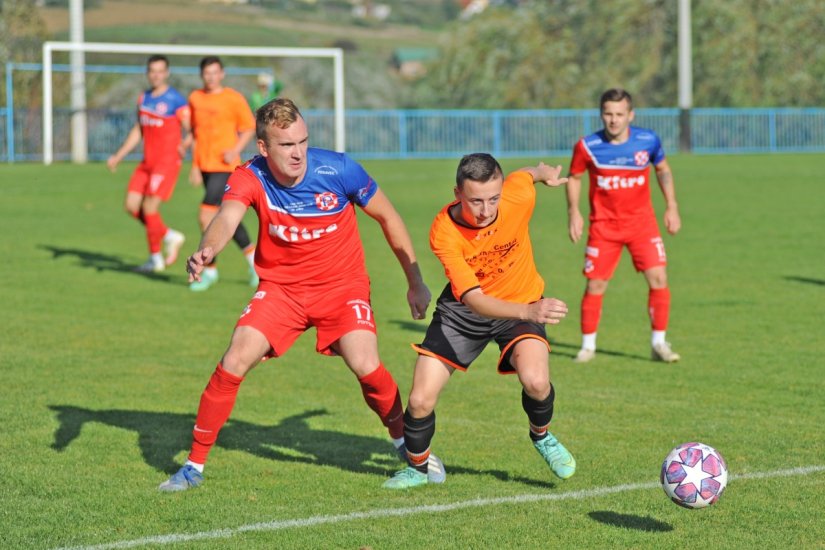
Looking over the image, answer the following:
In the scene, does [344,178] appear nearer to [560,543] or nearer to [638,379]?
[560,543]

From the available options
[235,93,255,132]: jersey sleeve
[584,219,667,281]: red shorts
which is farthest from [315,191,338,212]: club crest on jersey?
[235,93,255,132]: jersey sleeve

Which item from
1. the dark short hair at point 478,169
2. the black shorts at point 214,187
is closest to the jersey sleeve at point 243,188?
the dark short hair at point 478,169

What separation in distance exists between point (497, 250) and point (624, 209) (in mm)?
4104

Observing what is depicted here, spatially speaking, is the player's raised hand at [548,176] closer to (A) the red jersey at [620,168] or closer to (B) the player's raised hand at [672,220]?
(A) the red jersey at [620,168]

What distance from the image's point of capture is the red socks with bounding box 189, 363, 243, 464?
663 centimetres

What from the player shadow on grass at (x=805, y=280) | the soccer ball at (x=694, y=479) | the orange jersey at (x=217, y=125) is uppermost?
the orange jersey at (x=217, y=125)

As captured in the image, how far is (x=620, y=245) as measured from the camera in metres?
10.6

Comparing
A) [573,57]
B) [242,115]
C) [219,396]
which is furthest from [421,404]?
[573,57]

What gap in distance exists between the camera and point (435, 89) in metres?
54.7

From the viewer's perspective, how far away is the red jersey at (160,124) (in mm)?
15383

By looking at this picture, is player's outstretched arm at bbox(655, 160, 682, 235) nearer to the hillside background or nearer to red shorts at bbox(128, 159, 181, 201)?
red shorts at bbox(128, 159, 181, 201)

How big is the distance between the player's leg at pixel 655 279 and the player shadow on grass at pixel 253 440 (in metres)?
3.16

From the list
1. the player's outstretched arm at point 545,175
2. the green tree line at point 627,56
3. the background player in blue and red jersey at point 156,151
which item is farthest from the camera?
the green tree line at point 627,56

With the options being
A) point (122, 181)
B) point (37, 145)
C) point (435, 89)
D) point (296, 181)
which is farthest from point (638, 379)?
point (435, 89)
